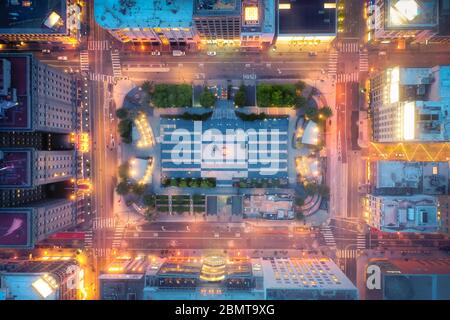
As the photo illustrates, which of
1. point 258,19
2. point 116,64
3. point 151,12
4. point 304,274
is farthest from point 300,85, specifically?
point 116,64

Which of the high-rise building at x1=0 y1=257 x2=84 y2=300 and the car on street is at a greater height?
the car on street

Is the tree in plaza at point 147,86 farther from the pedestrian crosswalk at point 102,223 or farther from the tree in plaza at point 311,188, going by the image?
the tree in plaza at point 311,188

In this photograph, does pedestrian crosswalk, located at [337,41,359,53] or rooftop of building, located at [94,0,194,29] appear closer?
rooftop of building, located at [94,0,194,29]

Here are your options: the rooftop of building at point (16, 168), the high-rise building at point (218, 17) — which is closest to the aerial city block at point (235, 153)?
the high-rise building at point (218, 17)

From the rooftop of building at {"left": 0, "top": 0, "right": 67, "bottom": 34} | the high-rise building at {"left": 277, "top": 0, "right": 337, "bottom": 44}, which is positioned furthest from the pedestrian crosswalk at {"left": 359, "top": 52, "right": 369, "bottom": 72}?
the rooftop of building at {"left": 0, "top": 0, "right": 67, "bottom": 34}

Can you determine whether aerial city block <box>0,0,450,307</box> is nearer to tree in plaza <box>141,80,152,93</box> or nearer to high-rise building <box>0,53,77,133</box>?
tree in plaza <box>141,80,152,93</box>

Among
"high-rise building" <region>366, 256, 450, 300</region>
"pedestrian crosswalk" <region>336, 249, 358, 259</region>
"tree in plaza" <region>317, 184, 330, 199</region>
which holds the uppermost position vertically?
"tree in plaza" <region>317, 184, 330, 199</region>

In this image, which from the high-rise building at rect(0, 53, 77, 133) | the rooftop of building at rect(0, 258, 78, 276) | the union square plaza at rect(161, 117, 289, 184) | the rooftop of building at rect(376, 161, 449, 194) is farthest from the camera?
the union square plaza at rect(161, 117, 289, 184)
